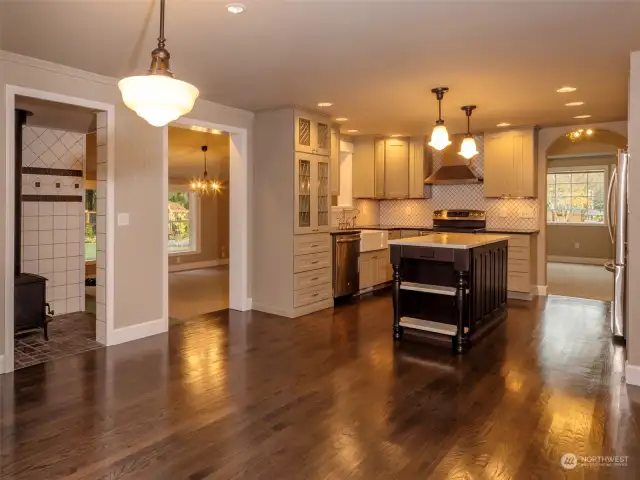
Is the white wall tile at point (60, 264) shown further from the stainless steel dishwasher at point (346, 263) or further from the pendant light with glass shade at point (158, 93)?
the pendant light with glass shade at point (158, 93)

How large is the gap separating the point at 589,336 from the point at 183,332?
4012 millimetres

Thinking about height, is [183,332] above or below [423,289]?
below

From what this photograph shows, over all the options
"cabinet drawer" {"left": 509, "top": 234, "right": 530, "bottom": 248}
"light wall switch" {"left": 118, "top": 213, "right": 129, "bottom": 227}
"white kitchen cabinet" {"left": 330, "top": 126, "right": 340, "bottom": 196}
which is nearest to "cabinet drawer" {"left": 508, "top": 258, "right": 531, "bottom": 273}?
"cabinet drawer" {"left": 509, "top": 234, "right": 530, "bottom": 248}

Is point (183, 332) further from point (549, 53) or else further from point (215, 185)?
point (215, 185)

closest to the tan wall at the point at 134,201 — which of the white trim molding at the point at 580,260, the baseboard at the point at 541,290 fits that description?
the baseboard at the point at 541,290

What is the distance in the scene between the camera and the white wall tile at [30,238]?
5.17 metres

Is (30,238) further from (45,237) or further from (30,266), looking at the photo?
(30,266)

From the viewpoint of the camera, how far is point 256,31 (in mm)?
2988

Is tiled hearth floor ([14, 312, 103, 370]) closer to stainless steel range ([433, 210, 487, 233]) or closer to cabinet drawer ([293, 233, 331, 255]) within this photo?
cabinet drawer ([293, 233, 331, 255])

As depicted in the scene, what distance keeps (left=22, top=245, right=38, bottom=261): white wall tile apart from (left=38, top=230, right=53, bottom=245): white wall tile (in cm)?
10

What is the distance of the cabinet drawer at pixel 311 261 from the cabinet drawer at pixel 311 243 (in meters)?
0.05

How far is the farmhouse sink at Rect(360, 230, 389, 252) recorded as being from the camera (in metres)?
6.47

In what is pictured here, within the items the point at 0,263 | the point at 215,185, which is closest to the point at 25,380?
the point at 0,263

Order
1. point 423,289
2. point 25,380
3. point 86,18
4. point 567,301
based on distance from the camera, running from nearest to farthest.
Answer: point 86,18, point 25,380, point 423,289, point 567,301
